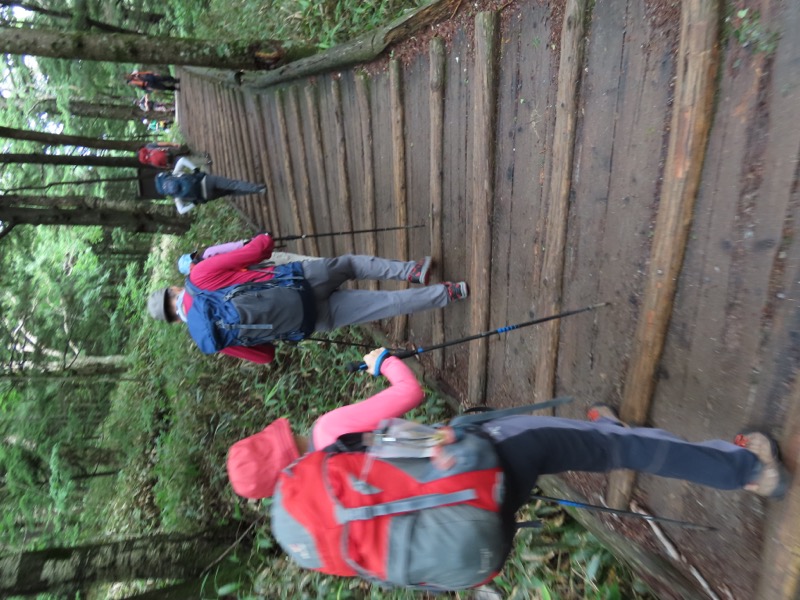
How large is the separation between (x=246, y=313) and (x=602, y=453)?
2.53 metres

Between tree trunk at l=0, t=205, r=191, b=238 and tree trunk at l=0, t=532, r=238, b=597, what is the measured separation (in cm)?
514

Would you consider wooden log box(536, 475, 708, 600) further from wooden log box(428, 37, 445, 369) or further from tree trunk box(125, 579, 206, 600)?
tree trunk box(125, 579, 206, 600)

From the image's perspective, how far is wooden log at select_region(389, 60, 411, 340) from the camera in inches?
181

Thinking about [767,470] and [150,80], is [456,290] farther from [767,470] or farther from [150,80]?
[150,80]

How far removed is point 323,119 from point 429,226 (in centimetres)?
240

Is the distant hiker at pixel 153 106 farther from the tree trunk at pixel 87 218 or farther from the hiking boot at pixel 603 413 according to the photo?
the hiking boot at pixel 603 413

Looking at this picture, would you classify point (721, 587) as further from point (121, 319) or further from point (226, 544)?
point (121, 319)

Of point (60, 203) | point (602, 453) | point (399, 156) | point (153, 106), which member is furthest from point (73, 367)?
point (602, 453)

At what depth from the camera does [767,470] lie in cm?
215

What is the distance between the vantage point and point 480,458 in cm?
212

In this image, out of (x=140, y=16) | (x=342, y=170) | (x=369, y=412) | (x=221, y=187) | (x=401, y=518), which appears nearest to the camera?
(x=401, y=518)

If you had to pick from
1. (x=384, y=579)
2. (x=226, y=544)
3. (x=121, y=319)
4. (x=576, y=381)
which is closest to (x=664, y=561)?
(x=576, y=381)

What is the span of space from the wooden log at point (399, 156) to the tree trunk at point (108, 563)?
149 inches

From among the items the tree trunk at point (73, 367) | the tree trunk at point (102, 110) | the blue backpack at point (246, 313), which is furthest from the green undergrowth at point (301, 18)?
the tree trunk at point (102, 110)
